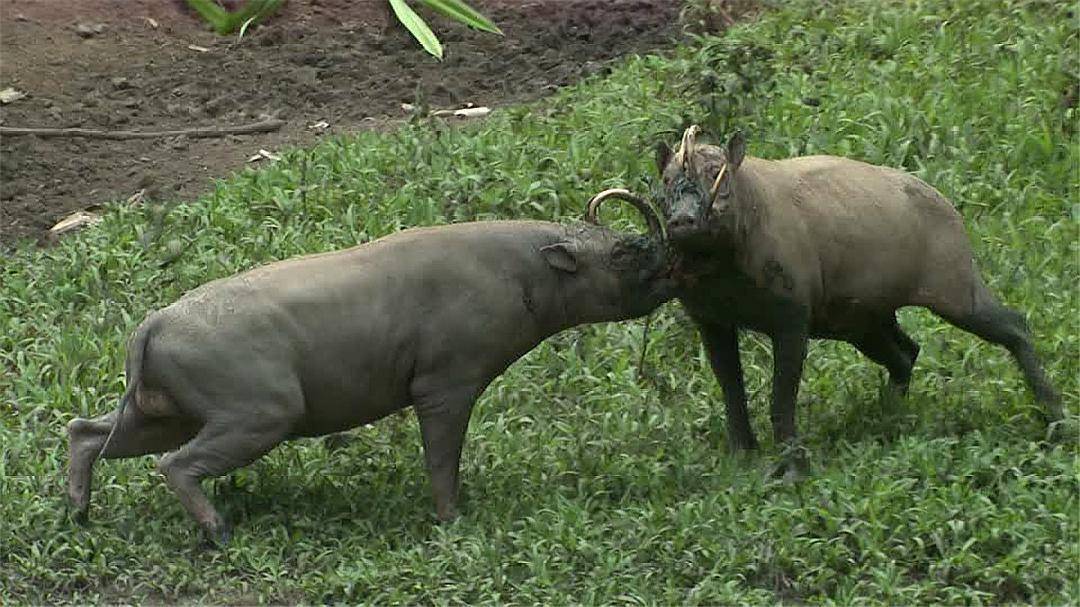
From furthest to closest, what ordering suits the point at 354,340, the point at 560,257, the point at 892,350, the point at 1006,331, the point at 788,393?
1. the point at 892,350
2. the point at 1006,331
3. the point at 560,257
4. the point at 788,393
5. the point at 354,340

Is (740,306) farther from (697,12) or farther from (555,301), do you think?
(697,12)

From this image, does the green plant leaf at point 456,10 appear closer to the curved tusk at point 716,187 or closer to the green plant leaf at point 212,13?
the green plant leaf at point 212,13

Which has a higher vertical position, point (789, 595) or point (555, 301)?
point (555, 301)

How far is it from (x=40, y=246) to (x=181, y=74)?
7.66ft

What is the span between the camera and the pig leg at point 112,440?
688cm

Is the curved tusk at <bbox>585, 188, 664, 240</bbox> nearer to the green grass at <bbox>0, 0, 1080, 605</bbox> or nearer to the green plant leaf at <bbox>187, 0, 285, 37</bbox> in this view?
the green grass at <bbox>0, 0, 1080, 605</bbox>

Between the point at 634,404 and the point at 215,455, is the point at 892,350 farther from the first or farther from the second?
the point at 215,455

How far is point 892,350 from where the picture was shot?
755 centimetres

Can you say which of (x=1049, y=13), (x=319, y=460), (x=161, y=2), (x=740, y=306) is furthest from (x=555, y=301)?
(x=161, y=2)

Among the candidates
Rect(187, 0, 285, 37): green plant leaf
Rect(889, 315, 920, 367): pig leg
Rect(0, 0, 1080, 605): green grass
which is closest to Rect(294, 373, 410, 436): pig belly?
Rect(0, 0, 1080, 605): green grass

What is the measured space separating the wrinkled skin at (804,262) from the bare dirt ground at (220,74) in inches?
172

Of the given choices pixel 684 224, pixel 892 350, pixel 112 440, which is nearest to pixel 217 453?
pixel 112 440

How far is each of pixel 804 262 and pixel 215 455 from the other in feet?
7.49

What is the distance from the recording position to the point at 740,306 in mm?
6879
